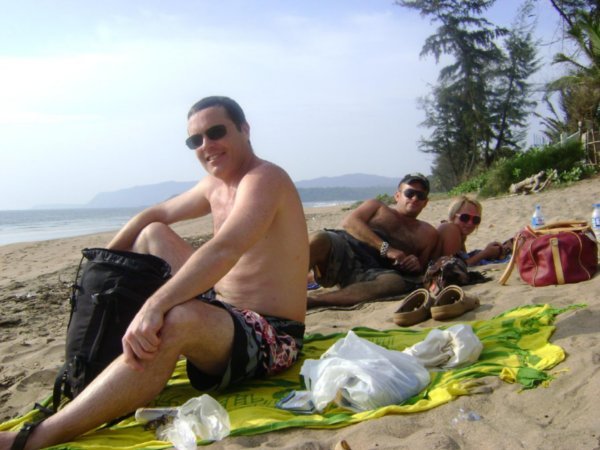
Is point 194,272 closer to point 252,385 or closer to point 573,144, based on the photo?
point 252,385

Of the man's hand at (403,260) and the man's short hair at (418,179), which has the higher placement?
the man's short hair at (418,179)

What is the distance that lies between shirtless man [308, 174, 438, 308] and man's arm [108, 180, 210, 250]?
162cm

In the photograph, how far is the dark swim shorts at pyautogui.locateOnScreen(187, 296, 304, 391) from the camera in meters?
2.62

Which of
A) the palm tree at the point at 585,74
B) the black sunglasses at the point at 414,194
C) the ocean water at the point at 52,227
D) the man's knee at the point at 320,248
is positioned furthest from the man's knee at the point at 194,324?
the ocean water at the point at 52,227

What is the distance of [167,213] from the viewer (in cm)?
361

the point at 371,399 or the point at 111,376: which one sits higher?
the point at 111,376

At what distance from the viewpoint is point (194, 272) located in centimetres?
242

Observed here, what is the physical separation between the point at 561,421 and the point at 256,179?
5.31 feet

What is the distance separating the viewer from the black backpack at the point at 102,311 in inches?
102

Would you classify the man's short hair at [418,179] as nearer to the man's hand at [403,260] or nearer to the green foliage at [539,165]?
the man's hand at [403,260]

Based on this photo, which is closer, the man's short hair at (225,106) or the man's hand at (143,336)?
the man's hand at (143,336)

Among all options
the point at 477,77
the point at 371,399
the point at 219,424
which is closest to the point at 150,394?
the point at 219,424

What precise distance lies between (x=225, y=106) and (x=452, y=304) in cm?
192

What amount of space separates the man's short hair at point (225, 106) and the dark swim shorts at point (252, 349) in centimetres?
97
